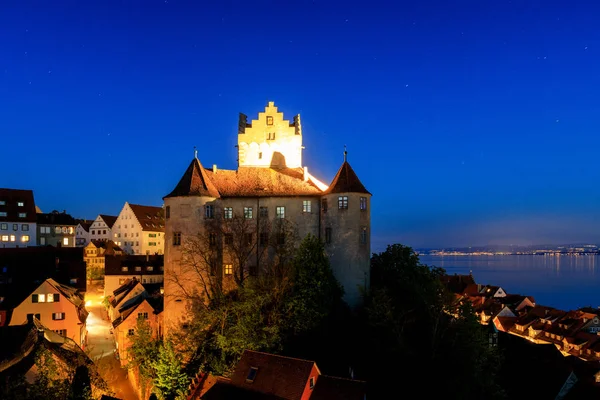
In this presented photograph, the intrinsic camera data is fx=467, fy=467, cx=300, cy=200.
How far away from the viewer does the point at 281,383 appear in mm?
24812

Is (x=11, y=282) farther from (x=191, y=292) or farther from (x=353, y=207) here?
(x=353, y=207)

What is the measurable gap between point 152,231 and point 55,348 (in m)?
56.6

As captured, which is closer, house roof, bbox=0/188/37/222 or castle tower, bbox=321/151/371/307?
castle tower, bbox=321/151/371/307

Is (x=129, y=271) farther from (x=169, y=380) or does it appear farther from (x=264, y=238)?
(x=169, y=380)

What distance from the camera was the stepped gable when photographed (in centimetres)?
3981

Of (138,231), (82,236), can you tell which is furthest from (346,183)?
(82,236)

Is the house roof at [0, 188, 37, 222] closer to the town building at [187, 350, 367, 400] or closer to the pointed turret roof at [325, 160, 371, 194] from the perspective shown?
the pointed turret roof at [325, 160, 371, 194]

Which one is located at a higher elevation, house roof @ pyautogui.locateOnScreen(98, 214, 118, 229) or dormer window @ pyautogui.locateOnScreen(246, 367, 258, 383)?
house roof @ pyautogui.locateOnScreen(98, 214, 118, 229)

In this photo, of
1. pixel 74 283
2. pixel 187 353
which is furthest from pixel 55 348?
pixel 74 283

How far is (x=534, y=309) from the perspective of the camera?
242ft

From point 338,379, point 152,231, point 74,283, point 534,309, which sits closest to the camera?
point 338,379

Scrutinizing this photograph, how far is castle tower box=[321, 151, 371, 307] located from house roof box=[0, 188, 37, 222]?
158 feet

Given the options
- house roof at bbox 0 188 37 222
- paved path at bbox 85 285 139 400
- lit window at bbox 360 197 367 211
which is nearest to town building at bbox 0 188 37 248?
house roof at bbox 0 188 37 222

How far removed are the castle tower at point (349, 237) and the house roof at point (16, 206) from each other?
48.2 m
